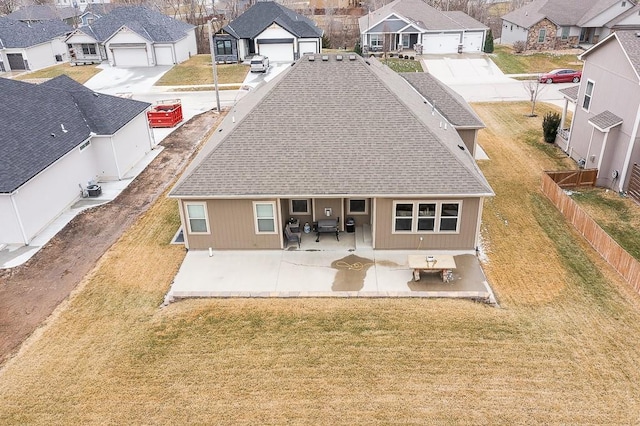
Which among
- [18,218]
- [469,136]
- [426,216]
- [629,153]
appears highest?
[469,136]

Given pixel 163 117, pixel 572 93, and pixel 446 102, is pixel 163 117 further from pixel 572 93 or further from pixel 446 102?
pixel 572 93

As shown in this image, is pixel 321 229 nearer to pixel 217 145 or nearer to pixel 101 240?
pixel 217 145

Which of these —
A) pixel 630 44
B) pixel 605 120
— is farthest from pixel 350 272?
pixel 630 44

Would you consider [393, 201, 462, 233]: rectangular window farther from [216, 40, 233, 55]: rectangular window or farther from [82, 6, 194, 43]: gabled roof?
[82, 6, 194, 43]: gabled roof

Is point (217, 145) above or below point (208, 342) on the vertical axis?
above

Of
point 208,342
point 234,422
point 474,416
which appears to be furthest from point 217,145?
point 474,416

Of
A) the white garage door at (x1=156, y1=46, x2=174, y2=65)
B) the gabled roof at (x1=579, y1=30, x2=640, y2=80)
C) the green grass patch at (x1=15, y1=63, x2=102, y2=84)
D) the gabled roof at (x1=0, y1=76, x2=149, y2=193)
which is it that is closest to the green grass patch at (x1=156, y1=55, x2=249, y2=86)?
the white garage door at (x1=156, y1=46, x2=174, y2=65)

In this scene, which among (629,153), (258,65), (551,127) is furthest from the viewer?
(258,65)
